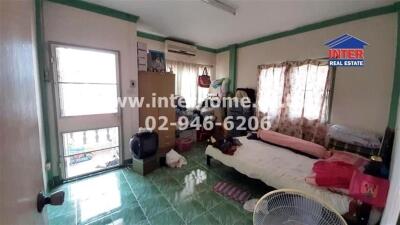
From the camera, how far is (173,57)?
4.02m

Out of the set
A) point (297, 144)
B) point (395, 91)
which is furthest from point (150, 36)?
point (395, 91)

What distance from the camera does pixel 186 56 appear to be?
13.8 feet

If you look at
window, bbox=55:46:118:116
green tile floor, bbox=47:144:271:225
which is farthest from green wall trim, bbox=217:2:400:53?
window, bbox=55:46:118:116

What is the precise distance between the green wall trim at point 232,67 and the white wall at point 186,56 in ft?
2.16

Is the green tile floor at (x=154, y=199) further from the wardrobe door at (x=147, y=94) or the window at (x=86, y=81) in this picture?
the window at (x=86, y=81)

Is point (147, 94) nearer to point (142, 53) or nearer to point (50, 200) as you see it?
point (142, 53)

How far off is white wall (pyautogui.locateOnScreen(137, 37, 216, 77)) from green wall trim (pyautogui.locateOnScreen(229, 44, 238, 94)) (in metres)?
0.66

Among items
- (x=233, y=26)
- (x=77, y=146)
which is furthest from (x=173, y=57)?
(x=77, y=146)

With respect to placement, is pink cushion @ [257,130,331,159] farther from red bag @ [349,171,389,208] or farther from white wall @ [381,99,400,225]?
white wall @ [381,99,400,225]

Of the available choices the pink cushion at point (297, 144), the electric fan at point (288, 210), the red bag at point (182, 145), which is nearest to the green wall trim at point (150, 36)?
the red bag at point (182, 145)

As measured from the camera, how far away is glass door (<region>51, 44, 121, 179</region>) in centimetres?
241

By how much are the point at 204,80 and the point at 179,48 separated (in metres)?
1.10

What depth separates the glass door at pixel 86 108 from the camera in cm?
241

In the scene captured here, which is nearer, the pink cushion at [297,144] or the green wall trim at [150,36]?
the pink cushion at [297,144]
